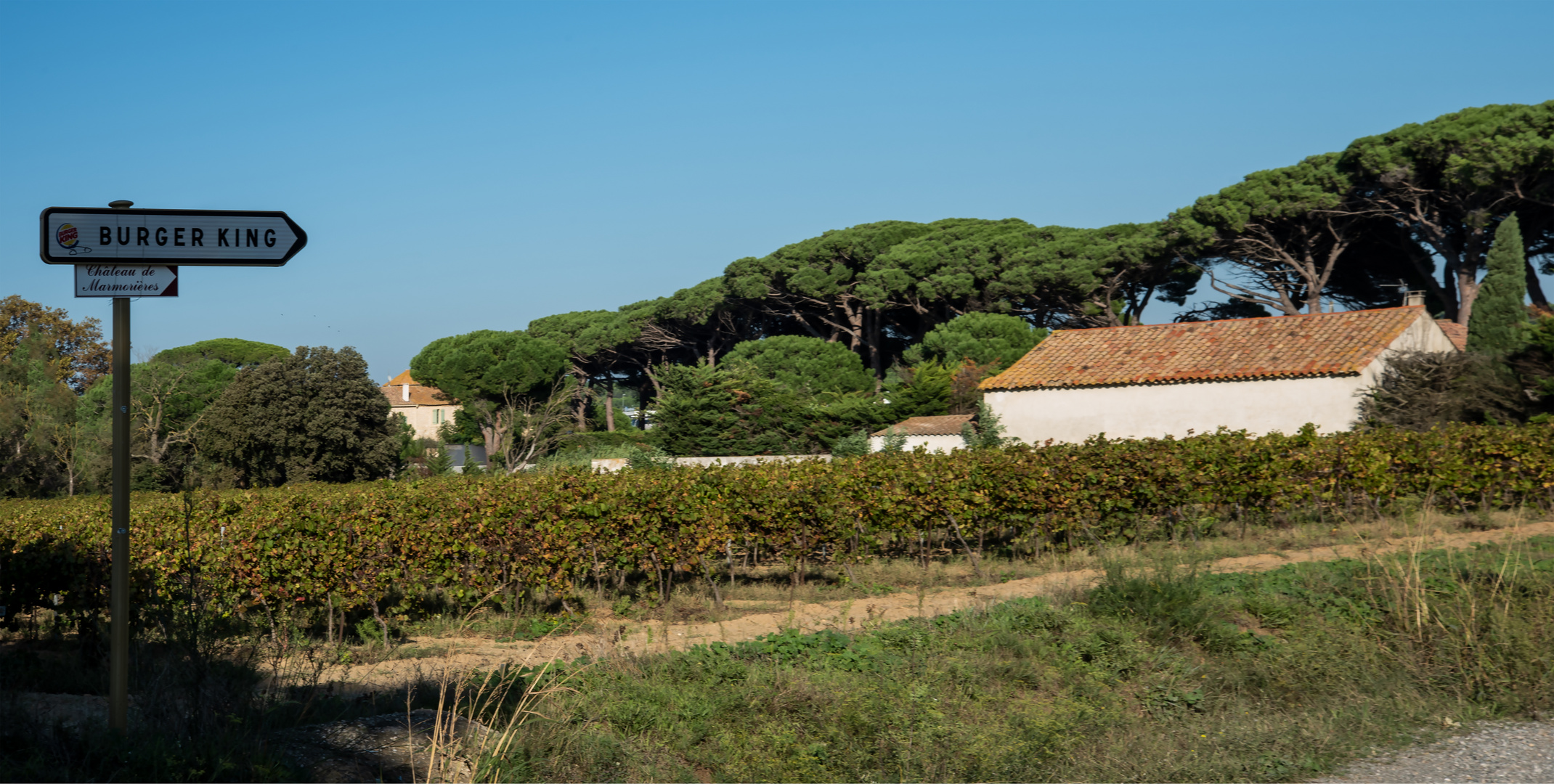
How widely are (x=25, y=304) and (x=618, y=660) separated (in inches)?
2147

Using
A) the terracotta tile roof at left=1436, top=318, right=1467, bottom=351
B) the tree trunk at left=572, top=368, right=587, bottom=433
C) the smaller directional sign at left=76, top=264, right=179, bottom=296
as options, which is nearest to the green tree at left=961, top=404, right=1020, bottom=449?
the terracotta tile roof at left=1436, top=318, right=1467, bottom=351

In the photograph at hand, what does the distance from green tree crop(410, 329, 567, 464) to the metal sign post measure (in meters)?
56.2

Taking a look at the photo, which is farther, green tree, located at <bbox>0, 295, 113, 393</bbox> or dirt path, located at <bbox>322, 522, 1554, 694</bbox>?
green tree, located at <bbox>0, 295, 113, 393</bbox>

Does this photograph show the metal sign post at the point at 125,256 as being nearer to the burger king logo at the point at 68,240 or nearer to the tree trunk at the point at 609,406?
the burger king logo at the point at 68,240

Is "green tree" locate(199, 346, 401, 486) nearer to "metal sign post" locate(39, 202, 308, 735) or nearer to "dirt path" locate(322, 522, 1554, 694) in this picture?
"dirt path" locate(322, 522, 1554, 694)

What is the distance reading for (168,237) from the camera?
403 cm

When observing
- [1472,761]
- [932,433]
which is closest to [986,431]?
[932,433]

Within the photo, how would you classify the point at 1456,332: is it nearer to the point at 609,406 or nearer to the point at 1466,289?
the point at 1466,289

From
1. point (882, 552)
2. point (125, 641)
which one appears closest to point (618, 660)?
point (125, 641)

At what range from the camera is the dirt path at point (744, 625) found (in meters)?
6.92

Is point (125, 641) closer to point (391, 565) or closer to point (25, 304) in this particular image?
point (391, 565)

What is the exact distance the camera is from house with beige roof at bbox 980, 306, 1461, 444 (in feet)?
78.2

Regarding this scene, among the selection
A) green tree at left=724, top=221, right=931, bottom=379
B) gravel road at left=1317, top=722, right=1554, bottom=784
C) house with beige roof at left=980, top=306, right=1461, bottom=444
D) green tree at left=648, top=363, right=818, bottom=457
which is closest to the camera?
gravel road at left=1317, top=722, right=1554, bottom=784

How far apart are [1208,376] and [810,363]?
27.1 meters
